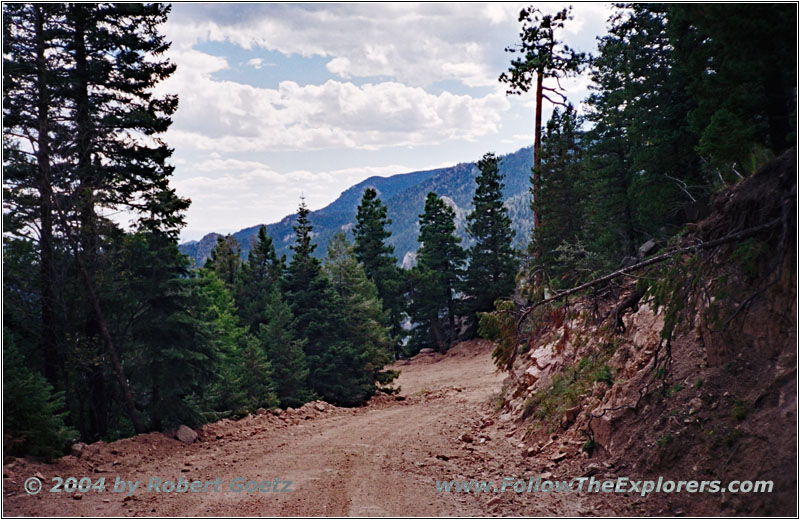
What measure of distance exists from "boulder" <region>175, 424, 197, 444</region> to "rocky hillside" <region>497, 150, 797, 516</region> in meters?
9.13

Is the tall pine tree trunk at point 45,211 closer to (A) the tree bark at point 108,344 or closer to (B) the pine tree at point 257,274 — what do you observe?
(A) the tree bark at point 108,344

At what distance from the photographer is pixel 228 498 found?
9070mm

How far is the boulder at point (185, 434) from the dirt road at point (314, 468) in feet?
0.84

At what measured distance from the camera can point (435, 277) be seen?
45000mm

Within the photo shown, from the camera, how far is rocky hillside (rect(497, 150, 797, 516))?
675 centimetres

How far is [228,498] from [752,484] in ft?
25.6

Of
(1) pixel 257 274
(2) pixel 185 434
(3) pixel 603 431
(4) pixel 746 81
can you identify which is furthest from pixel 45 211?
(1) pixel 257 274

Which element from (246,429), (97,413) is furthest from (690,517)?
(97,413)

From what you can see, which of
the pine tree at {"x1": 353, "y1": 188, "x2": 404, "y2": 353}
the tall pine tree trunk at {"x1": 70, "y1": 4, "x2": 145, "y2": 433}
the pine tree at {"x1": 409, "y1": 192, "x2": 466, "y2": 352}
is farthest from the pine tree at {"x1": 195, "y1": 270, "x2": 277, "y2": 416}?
the pine tree at {"x1": 353, "y1": 188, "x2": 404, "y2": 353}

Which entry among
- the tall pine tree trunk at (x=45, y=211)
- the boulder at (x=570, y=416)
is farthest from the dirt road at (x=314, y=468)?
the tall pine tree trunk at (x=45, y=211)

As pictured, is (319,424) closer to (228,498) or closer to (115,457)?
Answer: (115,457)

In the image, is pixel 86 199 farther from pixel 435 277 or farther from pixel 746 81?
pixel 435 277

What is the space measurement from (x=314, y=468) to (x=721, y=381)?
769 cm

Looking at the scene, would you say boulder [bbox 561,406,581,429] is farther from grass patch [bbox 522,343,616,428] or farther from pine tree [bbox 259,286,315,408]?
pine tree [bbox 259,286,315,408]
